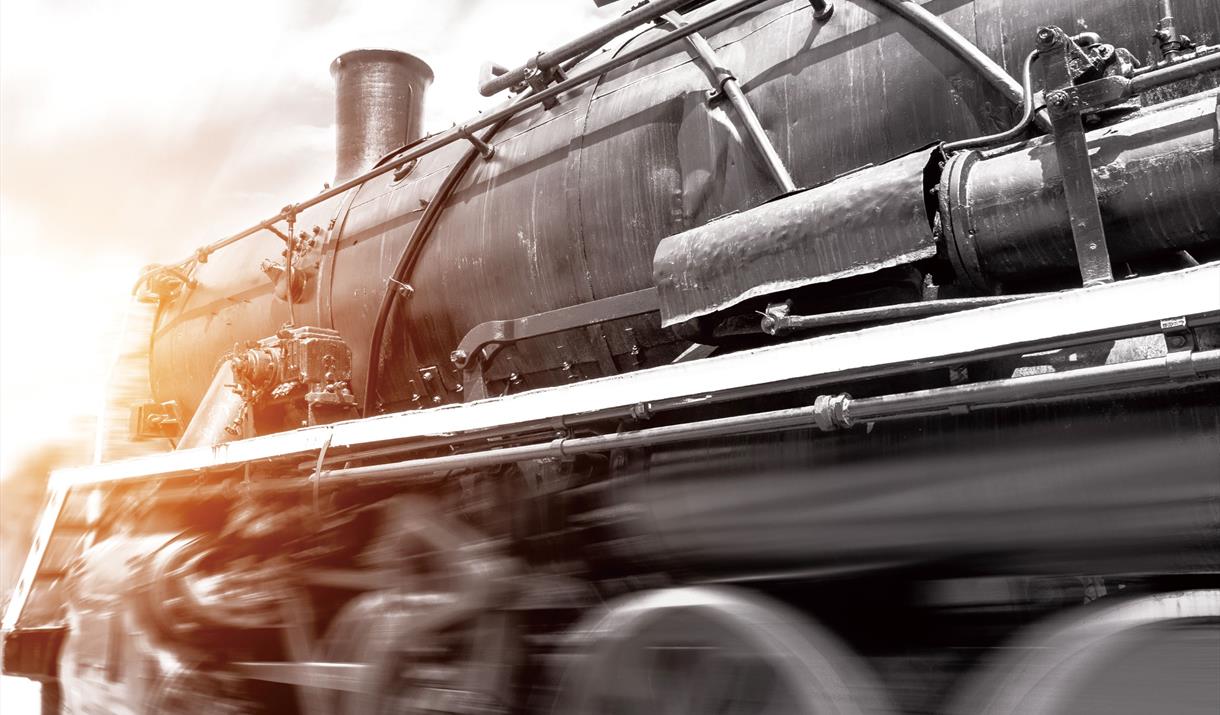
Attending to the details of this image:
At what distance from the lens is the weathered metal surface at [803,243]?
153 cm

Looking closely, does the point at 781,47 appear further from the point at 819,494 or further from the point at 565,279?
the point at 819,494

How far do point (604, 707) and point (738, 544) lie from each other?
41 centimetres

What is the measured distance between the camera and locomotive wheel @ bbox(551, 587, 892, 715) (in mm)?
1449

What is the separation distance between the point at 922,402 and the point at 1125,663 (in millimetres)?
435

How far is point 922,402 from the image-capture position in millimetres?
1308

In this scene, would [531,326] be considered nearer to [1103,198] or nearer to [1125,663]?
[1103,198]

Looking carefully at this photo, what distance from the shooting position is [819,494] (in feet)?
5.18

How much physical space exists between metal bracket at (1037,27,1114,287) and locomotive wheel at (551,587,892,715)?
0.74 m

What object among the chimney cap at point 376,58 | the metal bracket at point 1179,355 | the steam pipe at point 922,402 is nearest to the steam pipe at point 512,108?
the steam pipe at point 922,402

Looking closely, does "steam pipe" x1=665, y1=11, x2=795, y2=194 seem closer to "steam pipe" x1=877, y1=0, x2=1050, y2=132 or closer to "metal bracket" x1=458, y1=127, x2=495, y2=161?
"steam pipe" x1=877, y1=0, x2=1050, y2=132

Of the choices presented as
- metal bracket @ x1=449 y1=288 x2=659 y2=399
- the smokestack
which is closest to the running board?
metal bracket @ x1=449 y1=288 x2=659 y2=399

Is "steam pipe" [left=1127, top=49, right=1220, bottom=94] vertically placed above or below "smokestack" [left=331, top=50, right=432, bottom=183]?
below

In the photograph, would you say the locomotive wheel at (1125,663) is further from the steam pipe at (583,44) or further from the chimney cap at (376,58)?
the chimney cap at (376,58)

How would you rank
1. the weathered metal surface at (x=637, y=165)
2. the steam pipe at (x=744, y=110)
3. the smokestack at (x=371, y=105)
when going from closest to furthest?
the weathered metal surface at (x=637, y=165), the steam pipe at (x=744, y=110), the smokestack at (x=371, y=105)
